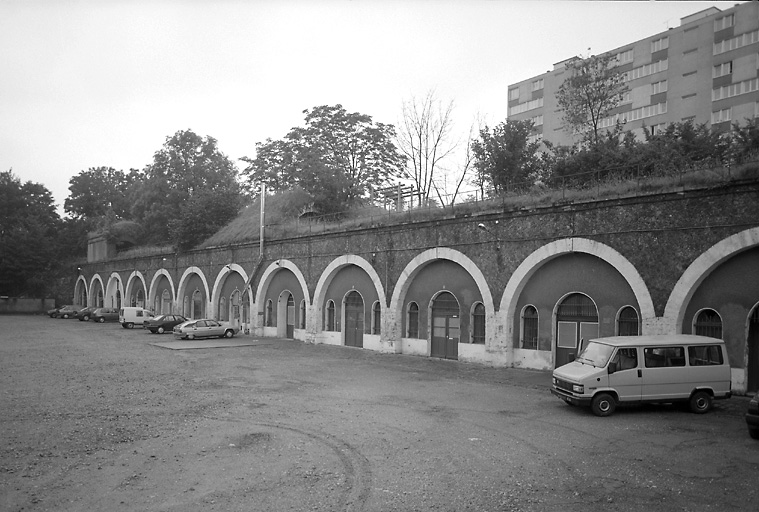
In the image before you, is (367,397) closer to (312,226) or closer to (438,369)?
(438,369)

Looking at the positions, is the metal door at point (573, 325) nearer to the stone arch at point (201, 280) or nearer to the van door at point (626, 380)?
the van door at point (626, 380)

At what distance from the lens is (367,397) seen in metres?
14.1

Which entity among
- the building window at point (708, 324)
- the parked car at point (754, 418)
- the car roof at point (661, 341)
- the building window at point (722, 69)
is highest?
the building window at point (722, 69)

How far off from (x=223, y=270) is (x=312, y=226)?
26.8 ft

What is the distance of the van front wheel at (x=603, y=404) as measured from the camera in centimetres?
1185

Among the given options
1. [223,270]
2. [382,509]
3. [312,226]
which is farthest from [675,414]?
[223,270]

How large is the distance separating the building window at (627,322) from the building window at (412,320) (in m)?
8.79

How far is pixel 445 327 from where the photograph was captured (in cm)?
2227

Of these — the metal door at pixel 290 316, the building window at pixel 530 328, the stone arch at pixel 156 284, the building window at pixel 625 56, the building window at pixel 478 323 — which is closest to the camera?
the building window at pixel 530 328

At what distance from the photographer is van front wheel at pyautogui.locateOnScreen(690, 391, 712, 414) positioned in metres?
12.1

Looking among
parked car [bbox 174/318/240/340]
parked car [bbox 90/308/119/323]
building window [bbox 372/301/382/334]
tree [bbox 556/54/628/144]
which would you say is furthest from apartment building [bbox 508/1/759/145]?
parked car [bbox 90/308/119/323]

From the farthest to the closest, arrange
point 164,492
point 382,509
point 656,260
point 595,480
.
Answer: point 656,260
point 595,480
point 164,492
point 382,509

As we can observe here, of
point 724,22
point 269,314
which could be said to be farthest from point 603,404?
point 724,22

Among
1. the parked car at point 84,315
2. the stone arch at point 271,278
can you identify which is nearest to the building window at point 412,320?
the stone arch at point 271,278
